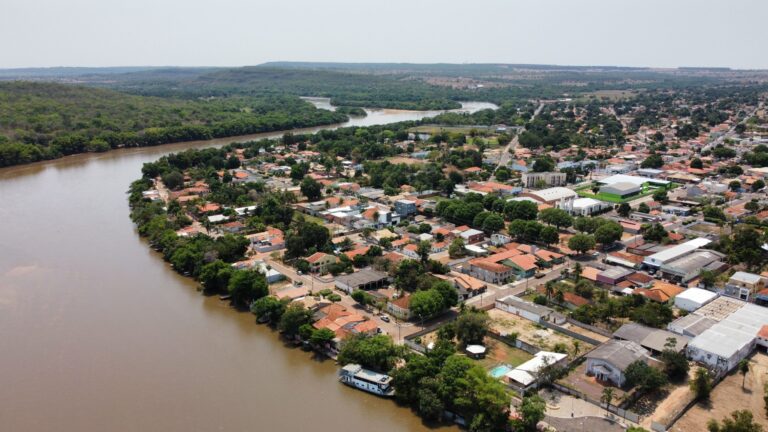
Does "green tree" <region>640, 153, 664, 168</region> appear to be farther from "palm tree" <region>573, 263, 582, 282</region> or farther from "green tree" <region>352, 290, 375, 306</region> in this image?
"green tree" <region>352, 290, 375, 306</region>

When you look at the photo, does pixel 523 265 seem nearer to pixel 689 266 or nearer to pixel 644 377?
pixel 689 266

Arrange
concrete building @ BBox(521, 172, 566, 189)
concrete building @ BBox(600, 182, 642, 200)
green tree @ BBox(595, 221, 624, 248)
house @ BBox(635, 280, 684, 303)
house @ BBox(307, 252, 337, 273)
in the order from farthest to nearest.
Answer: concrete building @ BBox(521, 172, 566, 189), concrete building @ BBox(600, 182, 642, 200), green tree @ BBox(595, 221, 624, 248), house @ BBox(307, 252, 337, 273), house @ BBox(635, 280, 684, 303)

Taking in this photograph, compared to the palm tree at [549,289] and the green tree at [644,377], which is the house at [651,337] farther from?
the palm tree at [549,289]

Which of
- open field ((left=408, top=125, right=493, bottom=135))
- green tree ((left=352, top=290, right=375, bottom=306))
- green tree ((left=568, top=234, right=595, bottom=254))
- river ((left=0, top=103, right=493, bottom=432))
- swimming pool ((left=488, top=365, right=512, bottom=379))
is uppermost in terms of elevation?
open field ((left=408, top=125, right=493, bottom=135))

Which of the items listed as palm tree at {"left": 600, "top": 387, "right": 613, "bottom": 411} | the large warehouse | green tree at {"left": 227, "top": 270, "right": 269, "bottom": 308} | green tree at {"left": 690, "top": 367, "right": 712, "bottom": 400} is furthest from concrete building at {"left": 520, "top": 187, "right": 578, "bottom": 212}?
palm tree at {"left": 600, "top": 387, "right": 613, "bottom": 411}

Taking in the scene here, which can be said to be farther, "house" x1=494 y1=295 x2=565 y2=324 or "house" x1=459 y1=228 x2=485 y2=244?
"house" x1=459 y1=228 x2=485 y2=244

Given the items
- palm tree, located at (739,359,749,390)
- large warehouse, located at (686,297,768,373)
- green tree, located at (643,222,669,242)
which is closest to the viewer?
palm tree, located at (739,359,749,390)
